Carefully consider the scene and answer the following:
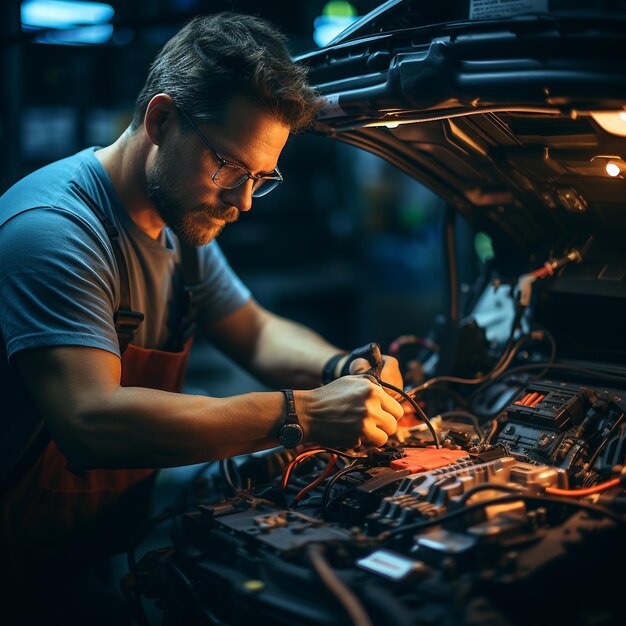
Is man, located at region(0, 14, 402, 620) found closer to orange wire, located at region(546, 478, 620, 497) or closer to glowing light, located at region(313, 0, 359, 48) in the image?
orange wire, located at region(546, 478, 620, 497)

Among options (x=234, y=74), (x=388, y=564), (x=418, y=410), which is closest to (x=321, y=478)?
(x=418, y=410)

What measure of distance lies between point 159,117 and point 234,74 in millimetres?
202

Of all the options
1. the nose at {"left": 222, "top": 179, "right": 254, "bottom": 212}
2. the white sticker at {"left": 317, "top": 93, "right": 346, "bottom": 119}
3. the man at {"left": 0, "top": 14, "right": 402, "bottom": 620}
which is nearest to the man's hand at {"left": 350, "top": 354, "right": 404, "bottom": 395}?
the man at {"left": 0, "top": 14, "right": 402, "bottom": 620}

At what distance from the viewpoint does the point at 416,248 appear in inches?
226

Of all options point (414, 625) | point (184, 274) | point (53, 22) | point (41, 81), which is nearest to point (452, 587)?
point (414, 625)

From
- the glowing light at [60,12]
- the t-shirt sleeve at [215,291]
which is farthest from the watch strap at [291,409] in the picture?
the glowing light at [60,12]

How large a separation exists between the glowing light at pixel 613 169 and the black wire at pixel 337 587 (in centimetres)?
87

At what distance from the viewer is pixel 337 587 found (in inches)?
33.1

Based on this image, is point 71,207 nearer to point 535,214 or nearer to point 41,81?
point 535,214

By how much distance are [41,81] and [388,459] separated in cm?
302

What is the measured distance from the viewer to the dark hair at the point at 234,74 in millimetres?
1381

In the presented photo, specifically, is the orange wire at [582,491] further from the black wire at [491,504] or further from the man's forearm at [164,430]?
the man's forearm at [164,430]

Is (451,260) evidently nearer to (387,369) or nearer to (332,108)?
(387,369)

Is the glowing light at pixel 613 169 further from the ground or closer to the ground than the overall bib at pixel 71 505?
further from the ground
